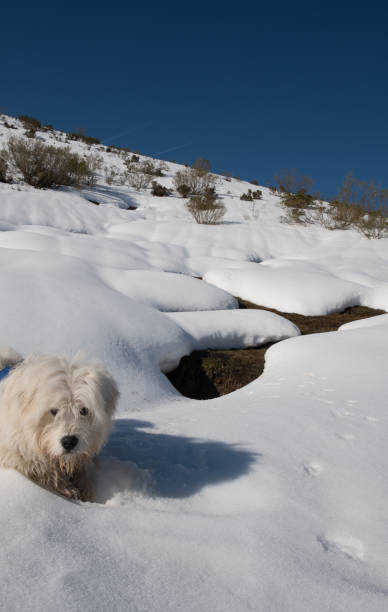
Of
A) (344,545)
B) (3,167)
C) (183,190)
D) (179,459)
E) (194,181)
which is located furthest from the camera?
(194,181)

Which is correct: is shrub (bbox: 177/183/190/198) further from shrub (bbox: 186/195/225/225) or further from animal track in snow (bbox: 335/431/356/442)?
animal track in snow (bbox: 335/431/356/442)

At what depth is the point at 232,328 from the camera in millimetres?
5234

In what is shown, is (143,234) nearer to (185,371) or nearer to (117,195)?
(117,195)

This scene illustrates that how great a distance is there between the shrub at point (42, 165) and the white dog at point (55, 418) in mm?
13815

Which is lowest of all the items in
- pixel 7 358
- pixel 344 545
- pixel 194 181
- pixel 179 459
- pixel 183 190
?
pixel 179 459

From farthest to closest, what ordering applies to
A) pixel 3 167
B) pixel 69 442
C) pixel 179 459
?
pixel 3 167 → pixel 179 459 → pixel 69 442

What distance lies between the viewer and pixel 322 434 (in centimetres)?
237

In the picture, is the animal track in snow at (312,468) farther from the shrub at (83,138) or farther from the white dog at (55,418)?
the shrub at (83,138)

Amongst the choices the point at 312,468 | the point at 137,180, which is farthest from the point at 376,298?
the point at 137,180

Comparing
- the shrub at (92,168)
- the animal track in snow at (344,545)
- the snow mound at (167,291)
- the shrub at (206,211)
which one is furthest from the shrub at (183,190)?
the animal track in snow at (344,545)

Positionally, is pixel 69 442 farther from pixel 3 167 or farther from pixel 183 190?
pixel 183 190

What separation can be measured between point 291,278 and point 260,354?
333cm

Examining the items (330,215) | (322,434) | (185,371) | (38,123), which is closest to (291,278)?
(185,371)

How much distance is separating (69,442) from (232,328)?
382cm
